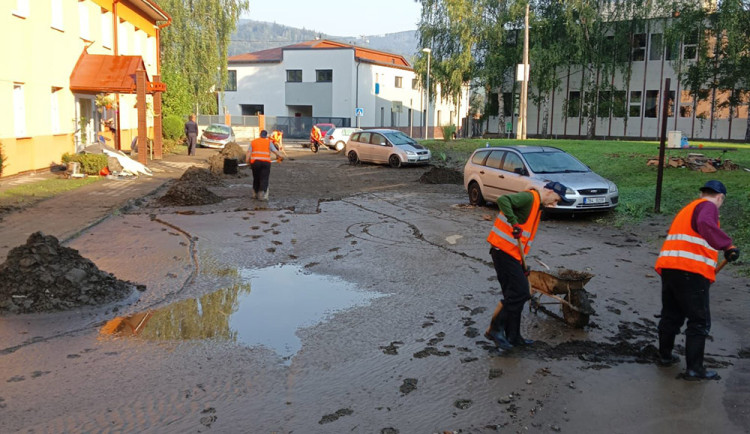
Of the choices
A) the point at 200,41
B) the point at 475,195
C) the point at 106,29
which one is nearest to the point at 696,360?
the point at 475,195

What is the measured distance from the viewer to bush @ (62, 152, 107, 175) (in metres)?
19.9

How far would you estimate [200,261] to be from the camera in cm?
951

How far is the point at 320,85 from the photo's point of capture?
199ft

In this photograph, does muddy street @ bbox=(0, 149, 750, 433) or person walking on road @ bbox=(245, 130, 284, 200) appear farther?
person walking on road @ bbox=(245, 130, 284, 200)

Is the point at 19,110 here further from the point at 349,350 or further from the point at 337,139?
the point at 337,139

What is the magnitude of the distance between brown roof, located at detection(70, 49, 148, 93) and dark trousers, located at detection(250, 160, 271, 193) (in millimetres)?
10054

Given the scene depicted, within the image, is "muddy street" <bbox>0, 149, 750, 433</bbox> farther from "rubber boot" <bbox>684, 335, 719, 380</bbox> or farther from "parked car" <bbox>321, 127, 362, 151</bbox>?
"parked car" <bbox>321, 127, 362, 151</bbox>

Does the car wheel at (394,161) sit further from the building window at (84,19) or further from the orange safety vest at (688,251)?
the orange safety vest at (688,251)

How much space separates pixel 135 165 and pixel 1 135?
4512 mm

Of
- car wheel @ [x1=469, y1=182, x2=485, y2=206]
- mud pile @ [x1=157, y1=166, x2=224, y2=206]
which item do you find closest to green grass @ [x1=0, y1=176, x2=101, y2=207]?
mud pile @ [x1=157, y1=166, x2=224, y2=206]

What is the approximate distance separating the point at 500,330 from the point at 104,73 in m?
22.5

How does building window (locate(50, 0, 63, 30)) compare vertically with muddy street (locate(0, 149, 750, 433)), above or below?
above

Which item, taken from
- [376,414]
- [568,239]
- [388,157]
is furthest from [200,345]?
[388,157]

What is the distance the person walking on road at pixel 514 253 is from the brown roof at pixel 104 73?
2072 centimetres
